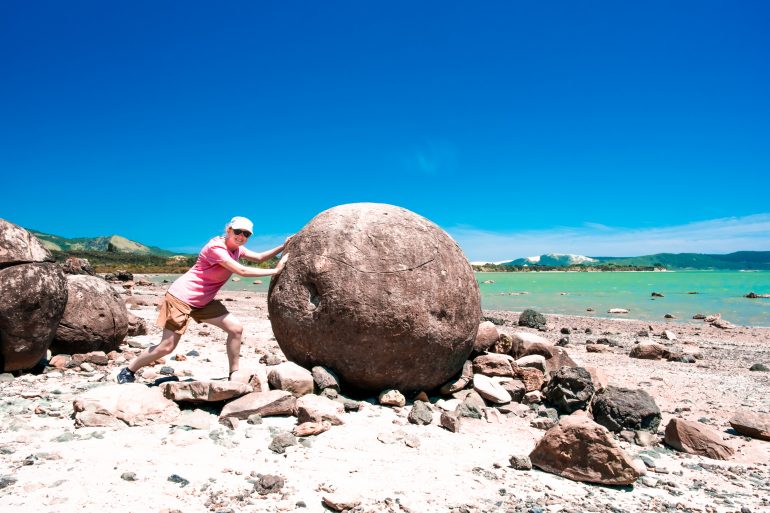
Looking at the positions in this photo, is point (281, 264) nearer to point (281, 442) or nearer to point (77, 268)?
point (281, 442)

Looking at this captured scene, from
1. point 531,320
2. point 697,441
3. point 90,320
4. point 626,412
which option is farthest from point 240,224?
point 531,320

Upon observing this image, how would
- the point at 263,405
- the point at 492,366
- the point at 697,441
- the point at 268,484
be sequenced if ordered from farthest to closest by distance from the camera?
the point at 492,366 < the point at 697,441 < the point at 263,405 < the point at 268,484

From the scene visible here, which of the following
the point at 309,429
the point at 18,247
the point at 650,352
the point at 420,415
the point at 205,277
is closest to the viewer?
the point at 309,429

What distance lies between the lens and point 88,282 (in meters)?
8.80

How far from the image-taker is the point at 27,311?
21.8ft

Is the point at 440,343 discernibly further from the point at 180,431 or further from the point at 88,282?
the point at 88,282

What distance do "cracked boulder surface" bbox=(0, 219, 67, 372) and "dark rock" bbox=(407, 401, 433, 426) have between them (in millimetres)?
5328

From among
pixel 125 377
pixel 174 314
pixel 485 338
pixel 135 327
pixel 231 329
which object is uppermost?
pixel 174 314

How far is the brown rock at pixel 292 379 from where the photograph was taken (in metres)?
5.84

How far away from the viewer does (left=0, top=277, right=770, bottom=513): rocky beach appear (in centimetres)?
371

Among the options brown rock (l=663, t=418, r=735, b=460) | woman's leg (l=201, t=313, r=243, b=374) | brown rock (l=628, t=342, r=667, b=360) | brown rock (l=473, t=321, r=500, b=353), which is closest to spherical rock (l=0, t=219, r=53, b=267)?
woman's leg (l=201, t=313, r=243, b=374)

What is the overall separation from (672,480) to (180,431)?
4.82 metres

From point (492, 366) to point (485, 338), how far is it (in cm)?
58

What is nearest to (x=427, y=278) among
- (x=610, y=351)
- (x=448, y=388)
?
(x=448, y=388)
